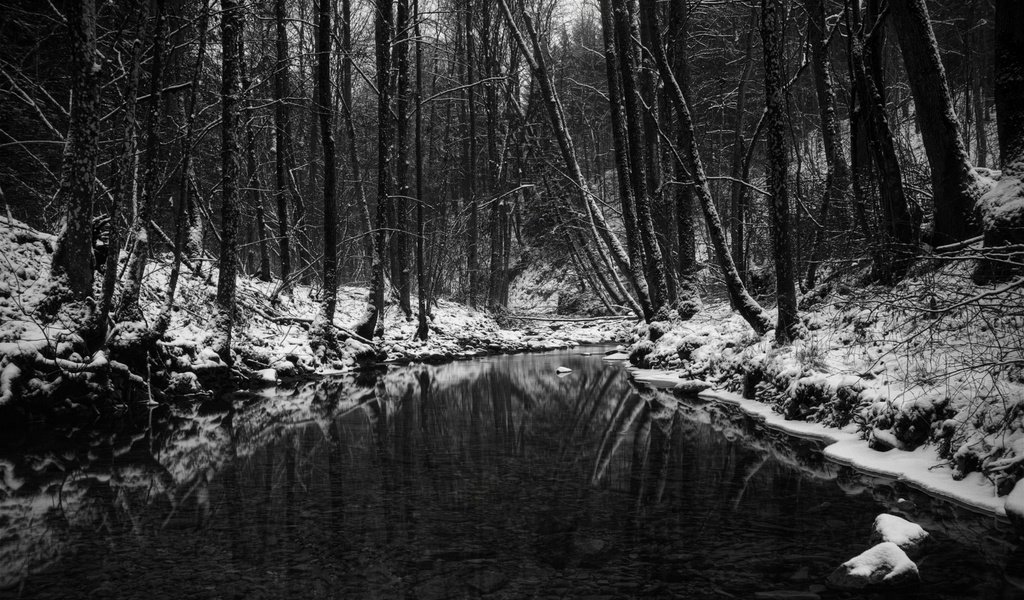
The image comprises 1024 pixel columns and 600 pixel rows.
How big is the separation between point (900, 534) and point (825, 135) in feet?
34.9

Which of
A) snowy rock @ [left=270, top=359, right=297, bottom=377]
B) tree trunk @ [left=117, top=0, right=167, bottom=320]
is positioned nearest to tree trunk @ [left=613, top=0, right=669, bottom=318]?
snowy rock @ [left=270, top=359, right=297, bottom=377]


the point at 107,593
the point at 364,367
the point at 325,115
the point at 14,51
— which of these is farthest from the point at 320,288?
the point at 107,593

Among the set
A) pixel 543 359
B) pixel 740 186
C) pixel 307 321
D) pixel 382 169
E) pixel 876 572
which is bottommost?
pixel 876 572

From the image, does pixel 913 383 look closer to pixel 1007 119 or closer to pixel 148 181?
pixel 1007 119

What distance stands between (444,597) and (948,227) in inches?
309

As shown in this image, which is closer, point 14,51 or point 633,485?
point 633,485

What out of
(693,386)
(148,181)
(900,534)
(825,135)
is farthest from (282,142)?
(900,534)

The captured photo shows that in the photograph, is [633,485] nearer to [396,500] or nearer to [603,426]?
[396,500]

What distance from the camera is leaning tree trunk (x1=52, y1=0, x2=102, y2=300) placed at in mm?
8938

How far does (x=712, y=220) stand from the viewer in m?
11.8

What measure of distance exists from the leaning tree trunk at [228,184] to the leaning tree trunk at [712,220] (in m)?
8.76

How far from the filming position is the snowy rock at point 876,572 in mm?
3291

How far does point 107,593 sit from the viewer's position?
11.1ft

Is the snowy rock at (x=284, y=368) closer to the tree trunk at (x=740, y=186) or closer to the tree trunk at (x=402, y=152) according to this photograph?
the tree trunk at (x=402, y=152)
